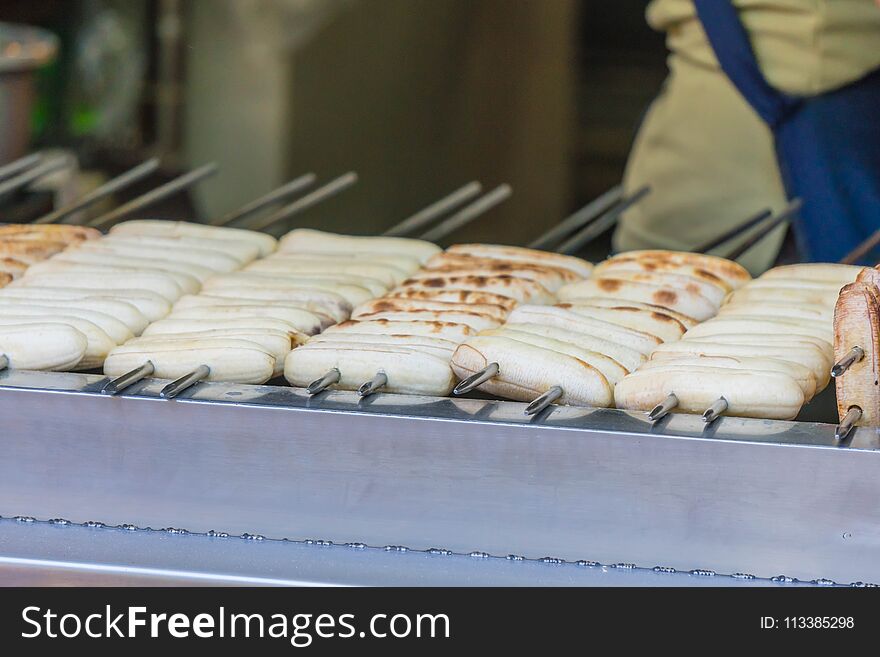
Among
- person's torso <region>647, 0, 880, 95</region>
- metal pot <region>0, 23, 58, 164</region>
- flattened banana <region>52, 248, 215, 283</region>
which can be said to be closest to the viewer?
flattened banana <region>52, 248, 215, 283</region>

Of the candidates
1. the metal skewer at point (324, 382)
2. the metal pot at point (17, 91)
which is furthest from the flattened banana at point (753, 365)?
the metal pot at point (17, 91)

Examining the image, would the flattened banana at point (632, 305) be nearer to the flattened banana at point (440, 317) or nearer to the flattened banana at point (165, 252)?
the flattened banana at point (440, 317)

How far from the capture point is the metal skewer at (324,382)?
5.76 feet

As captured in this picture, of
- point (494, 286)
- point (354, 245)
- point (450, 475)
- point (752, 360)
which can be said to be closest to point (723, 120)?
point (354, 245)

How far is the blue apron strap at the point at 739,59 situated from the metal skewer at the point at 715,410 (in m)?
1.87

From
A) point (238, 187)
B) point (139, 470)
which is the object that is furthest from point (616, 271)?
point (238, 187)

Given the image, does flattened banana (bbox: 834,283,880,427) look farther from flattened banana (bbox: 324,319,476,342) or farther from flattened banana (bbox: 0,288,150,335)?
flattened banana (bbox: 0,288,150,335)

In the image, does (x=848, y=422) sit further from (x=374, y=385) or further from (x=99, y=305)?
(x=99, y=305)

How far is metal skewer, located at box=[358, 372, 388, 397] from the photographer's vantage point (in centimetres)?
176

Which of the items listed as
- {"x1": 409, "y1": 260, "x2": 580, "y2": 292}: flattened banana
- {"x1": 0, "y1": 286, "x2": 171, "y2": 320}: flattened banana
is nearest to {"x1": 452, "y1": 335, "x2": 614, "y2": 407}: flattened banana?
{"x1": 409, "y1": 260, "x2": 580, "y2": 292}: flattened banana

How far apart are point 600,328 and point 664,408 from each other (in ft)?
1.37

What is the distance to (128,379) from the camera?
1.80 metres

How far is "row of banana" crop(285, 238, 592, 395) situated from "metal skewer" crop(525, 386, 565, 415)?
0.19m

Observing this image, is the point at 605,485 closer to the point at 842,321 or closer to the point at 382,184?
the point at 842,321
